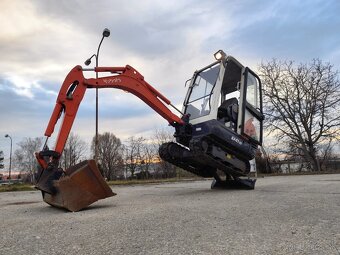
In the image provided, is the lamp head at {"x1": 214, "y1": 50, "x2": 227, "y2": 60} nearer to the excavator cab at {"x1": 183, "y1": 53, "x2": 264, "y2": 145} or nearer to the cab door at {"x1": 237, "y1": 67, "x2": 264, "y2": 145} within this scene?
the excavator cab at {"x1": 183, "y1": 53, "x2": 264, "y2": 145}

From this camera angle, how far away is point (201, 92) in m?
10.2

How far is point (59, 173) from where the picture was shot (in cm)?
706

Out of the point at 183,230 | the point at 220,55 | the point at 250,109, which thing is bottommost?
the point at 183,230

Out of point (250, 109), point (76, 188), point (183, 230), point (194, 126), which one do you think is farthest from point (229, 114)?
point (183, 230)

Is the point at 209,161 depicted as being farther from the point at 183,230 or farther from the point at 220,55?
the point at 183,230

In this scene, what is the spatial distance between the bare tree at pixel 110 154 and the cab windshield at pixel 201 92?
54.5 m

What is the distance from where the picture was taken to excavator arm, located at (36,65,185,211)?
270 inches

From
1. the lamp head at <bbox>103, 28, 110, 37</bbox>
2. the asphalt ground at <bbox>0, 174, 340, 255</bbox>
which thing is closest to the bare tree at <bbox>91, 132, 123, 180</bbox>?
the lamp head at <bbox>103, 28, 110, 37</bbox>

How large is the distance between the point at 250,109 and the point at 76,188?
547cm

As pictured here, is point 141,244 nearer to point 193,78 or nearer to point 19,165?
point 193,78

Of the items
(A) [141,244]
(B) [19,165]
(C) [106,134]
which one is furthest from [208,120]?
(B) [19,165]

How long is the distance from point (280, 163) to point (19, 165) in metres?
62.4

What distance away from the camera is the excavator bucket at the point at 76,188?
22.3ft

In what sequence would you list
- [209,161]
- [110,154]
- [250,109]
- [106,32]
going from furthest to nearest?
[110,154] < [106,32] < [250,109] < [209,161]
